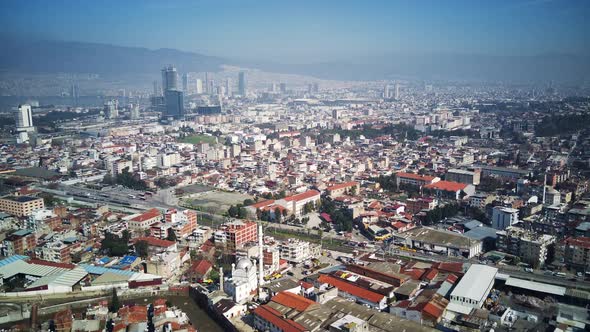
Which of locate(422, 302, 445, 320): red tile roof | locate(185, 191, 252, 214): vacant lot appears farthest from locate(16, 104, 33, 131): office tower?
locate(422, 302, 445, 320): red tile roof

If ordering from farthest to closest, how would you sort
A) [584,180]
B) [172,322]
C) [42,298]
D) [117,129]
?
[117,129] < [584,180] < [42,298] < [172,322]

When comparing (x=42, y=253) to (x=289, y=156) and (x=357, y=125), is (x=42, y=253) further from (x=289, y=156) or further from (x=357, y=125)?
(x=357, y=125)

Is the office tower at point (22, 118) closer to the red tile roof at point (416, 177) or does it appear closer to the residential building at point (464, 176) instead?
the red tile roof at point (416, 177)

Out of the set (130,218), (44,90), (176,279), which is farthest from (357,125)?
(44,90)

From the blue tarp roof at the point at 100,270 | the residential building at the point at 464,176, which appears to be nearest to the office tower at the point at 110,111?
the residential building at the point at 464,176

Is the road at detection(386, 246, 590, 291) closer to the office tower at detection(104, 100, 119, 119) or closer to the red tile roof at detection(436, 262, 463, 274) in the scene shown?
the red tile roof at detection(436, 262, 463, 274)

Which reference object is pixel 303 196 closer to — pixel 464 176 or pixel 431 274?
pixel 464 176
